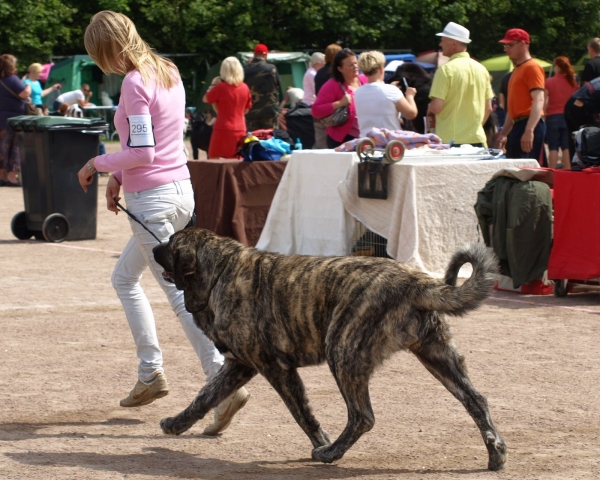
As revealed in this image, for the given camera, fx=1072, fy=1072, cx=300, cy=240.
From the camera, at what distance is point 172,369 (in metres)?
6.33

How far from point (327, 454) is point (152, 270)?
4.56ft

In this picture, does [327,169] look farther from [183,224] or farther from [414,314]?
[414,314]

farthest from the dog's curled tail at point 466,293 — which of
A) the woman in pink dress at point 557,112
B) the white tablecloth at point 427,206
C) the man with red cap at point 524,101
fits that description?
the woman in pink dress at point 557,112

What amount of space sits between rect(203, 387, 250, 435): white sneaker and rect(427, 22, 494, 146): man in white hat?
5.64 m

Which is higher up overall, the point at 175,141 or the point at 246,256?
the point at 175,141

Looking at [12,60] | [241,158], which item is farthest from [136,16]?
[241,158]

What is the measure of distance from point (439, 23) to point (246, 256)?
36.5 metres

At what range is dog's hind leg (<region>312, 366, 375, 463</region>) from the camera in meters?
4.30

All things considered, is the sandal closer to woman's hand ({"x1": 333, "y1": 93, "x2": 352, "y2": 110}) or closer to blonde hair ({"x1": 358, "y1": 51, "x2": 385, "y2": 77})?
woman's hand ({"x1": 333, "y1": 93, "x2": 352, "y2": 110})

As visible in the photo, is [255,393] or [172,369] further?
[172,369]

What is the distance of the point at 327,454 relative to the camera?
4.48 m

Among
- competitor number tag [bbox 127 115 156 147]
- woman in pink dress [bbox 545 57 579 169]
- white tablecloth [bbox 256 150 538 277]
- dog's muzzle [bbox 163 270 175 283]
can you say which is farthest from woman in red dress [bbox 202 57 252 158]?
dog's muzzle [bbox 163 270 175 283]

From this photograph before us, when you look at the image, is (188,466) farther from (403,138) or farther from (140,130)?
(403,138)

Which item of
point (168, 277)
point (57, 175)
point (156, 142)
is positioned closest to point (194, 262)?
point (168, 277)
